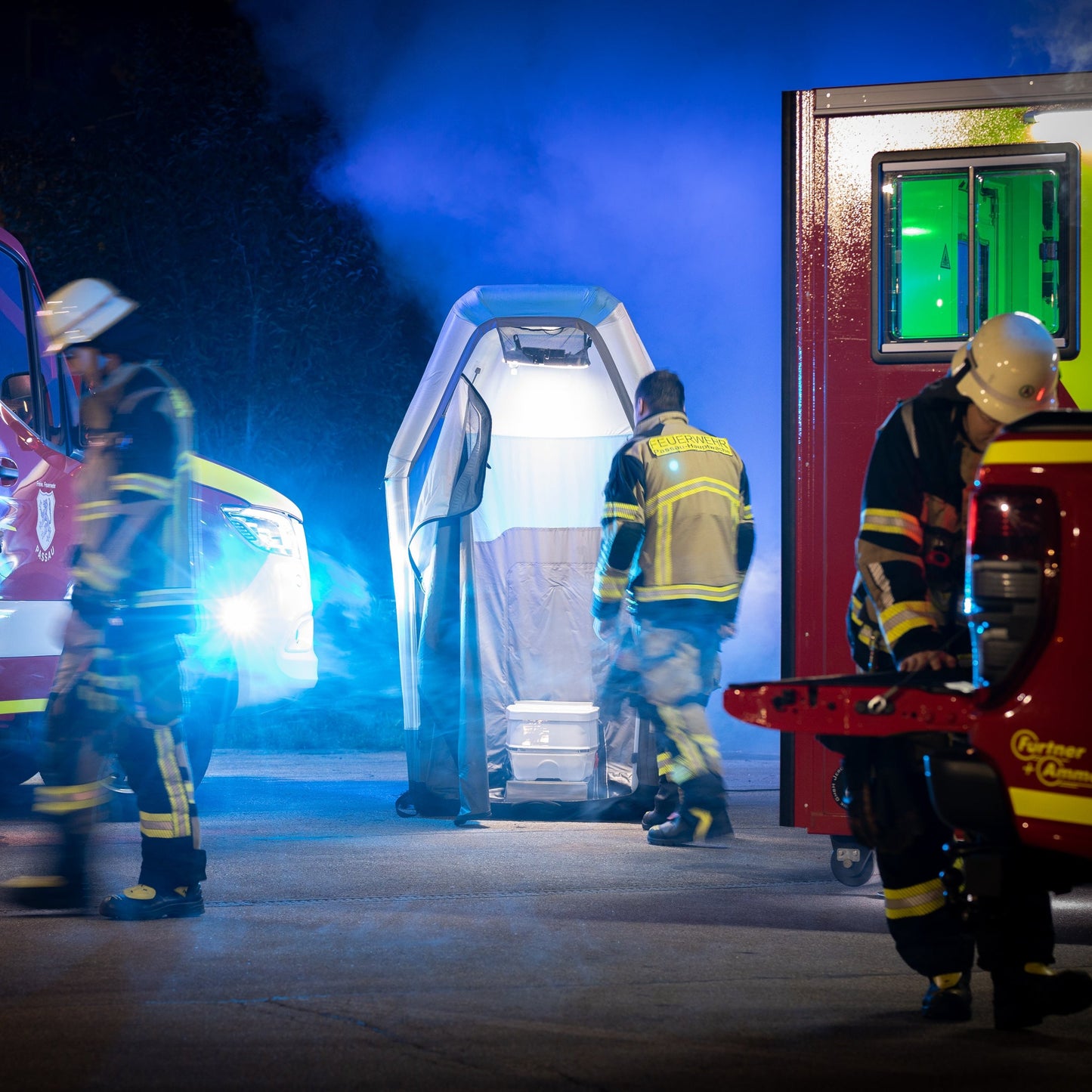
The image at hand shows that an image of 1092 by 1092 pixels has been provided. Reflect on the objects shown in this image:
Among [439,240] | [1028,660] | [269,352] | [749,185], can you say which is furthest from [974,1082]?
[269,352]

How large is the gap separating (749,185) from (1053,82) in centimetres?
545

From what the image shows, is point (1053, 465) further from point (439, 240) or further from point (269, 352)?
point (269, 352)

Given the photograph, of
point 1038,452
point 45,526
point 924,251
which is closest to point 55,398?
point 45,526

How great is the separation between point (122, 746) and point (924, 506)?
2.65 metres

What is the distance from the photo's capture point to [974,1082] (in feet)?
10.8

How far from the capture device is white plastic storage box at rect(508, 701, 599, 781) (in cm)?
762

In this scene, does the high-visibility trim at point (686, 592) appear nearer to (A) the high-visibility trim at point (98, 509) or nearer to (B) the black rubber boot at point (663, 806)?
(B) the black rubber boot at point (663, 806)

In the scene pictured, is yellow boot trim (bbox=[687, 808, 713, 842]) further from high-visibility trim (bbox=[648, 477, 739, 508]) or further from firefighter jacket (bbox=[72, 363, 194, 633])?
firefighter jacket (bbox=[72, 363, 194, 633])

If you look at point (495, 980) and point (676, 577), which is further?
point (676, 577)

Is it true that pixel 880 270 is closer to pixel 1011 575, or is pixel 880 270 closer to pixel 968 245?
pixel 968 245

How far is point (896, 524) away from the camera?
3.87m

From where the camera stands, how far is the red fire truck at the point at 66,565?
6.71 m

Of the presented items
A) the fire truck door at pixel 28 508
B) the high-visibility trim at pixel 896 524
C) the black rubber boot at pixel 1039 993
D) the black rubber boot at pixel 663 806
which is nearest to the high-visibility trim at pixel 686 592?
the black rubber boot at pixel 663 806

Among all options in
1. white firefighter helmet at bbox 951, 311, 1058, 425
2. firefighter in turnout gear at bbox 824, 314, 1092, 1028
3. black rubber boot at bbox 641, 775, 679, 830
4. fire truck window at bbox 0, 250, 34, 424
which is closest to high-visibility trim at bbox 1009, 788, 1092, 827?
firefighter in turnout gear at bbox 824, 314, 1092, 1028
